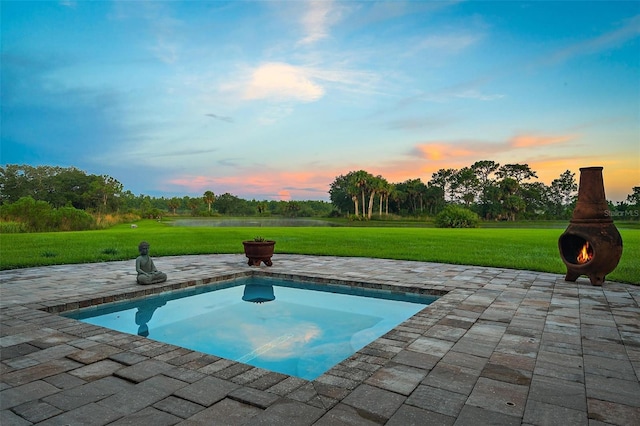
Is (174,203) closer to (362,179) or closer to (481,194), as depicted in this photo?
(362,179)

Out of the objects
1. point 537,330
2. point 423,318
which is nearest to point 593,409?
point 537,330

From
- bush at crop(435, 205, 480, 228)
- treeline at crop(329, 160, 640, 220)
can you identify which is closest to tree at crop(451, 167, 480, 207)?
treeline at crop(329, 160, 640, 220)

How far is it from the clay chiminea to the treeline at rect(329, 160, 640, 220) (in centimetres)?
4188

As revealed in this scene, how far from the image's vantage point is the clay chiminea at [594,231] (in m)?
6.61

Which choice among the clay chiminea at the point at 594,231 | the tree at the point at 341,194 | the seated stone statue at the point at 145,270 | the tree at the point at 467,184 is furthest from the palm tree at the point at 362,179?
the seated stone statue at the point at 145,270

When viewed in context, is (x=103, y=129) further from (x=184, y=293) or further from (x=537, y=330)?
(x=537, y=330)

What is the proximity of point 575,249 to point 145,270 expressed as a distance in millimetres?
8385

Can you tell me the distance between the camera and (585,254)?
7164 mm

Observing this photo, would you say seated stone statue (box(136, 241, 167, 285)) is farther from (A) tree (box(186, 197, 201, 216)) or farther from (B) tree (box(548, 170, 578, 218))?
(A) tree (box(186, 197, 201, 216))

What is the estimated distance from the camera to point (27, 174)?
50031mm

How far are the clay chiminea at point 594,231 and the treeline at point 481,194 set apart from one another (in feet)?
137

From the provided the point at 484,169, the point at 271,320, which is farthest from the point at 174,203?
the point at 271,320

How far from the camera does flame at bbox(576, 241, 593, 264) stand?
7.00 meters

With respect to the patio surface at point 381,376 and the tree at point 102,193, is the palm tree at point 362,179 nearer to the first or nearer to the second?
the tree at point 102,193
